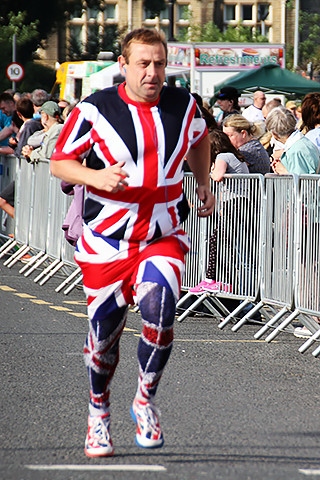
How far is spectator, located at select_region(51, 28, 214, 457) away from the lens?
20.6 ft

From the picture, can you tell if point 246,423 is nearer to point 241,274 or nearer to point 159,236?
point 159,236

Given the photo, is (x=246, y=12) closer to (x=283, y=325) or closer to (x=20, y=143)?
(x=20, y=143)

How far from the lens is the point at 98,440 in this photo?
6398 millimetres

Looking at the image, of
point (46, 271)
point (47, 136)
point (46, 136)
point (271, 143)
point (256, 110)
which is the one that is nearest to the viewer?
point (46, 271)

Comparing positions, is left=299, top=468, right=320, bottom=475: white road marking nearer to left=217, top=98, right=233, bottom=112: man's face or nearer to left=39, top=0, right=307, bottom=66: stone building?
left=217, top=98, right=233, bottom=112: man's face

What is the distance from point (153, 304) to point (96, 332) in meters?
0.34

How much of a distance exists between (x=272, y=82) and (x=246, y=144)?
13198 millimetres

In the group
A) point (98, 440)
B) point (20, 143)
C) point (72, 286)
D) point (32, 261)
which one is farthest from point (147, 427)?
point (20, 143)

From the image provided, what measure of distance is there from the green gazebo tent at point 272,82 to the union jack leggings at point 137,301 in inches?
744

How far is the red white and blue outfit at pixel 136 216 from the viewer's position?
6.28 metres

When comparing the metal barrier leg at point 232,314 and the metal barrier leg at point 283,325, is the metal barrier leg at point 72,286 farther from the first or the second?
the metal barrier leg at point 283,325

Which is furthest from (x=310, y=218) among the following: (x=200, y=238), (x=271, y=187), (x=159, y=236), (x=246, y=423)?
(x=159, y=236)

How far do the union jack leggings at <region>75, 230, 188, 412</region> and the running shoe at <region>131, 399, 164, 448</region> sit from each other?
49 mm

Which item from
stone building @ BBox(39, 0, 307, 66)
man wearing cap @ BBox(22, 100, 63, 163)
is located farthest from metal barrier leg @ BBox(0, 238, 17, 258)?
stone building @ BBox(39, 0, 307, 66)
